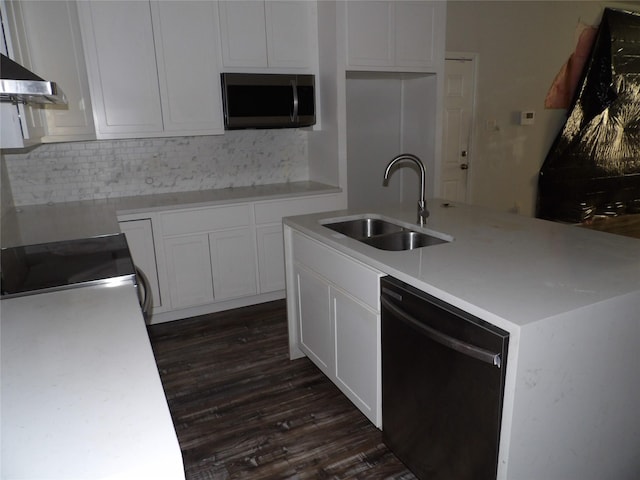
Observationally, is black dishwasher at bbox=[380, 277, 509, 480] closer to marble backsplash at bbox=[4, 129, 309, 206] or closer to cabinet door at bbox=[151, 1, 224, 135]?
cabinet door at bbox=[151, 1, 224, 135]

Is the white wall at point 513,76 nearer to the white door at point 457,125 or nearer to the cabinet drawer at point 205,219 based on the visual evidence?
the white door at point 457,125

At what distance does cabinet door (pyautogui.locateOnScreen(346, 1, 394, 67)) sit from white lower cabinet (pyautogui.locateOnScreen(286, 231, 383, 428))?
1.76m

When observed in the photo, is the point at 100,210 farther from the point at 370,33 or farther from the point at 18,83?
the point at 370,33

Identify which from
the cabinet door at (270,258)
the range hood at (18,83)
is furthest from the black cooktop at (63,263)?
the cabinet door at (270,258)

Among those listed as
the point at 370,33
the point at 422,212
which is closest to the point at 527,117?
the point at 370,33

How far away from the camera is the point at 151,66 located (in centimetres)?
323

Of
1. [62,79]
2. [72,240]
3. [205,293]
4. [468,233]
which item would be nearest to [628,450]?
[468,233]

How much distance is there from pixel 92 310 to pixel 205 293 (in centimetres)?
210

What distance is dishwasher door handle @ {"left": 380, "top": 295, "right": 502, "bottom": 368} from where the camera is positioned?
1248 millimetres

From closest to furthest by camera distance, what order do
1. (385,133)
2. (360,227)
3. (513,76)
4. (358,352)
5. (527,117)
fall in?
1. (358,352)
2. (360,227)
3. (385,133)
4. (513,76)
5. (527,117)

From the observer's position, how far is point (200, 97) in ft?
11.2

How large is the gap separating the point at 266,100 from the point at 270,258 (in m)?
1.26

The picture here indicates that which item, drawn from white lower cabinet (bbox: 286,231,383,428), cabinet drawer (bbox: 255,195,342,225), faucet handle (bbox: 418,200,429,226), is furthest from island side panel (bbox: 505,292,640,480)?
cabinet drawer (bbox: 255,195,342,225)

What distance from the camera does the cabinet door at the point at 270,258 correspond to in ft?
11.8
